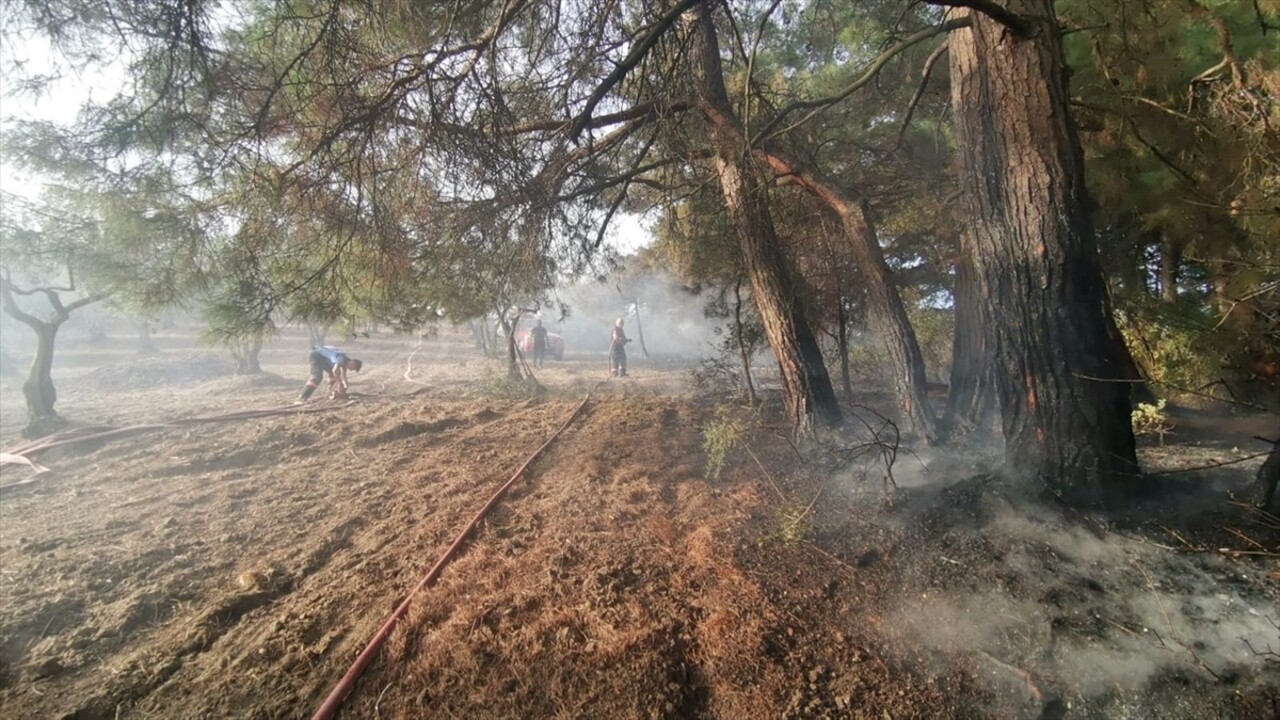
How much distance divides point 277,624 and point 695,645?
2.64 m

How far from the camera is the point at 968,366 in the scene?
6.33m

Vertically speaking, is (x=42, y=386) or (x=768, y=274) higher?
(x=768, y=274)

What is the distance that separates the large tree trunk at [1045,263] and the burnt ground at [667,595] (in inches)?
16.2

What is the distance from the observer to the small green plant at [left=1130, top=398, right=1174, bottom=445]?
184 inches

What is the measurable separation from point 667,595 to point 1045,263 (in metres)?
3.27

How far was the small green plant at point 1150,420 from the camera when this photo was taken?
15.3 feet

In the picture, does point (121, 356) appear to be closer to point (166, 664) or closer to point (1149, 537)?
point (166, 664)

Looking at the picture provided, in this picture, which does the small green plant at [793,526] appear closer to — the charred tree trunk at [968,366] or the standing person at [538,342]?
the charred tree trunk at [968,366]

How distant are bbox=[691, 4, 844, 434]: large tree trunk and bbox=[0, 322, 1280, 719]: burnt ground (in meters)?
0.59

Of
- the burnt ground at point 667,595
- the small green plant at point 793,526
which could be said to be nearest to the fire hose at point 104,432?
the burnt ground at point 667,595

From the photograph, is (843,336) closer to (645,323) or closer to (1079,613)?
(1079,613)

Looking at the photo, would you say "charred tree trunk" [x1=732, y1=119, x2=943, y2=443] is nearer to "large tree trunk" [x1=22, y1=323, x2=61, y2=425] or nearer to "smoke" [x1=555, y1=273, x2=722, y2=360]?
"large tree trunk" [x1=22, y1=323, x2=61, y2=425]

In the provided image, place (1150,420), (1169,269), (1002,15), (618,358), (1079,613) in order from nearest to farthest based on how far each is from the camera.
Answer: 1. (1079,613)
2. (1002,15)
3. (1150,420)
4. (1169,269)
5. (618,358)

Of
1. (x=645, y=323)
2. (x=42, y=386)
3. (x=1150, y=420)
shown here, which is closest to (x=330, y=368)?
(x=42, y=386)
